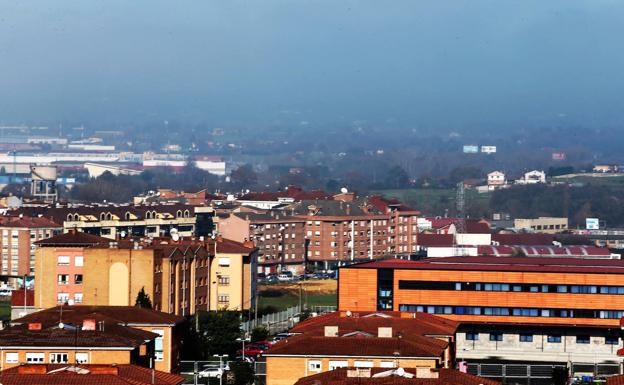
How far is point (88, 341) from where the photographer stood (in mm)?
22109

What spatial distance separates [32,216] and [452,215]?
135 ft

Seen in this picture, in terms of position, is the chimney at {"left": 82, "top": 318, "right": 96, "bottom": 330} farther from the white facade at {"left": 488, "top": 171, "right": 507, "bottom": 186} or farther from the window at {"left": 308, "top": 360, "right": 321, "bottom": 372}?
the white facade at {"left": 488, "top": 171, "right": 507, "bottom": 186}

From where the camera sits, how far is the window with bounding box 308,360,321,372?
72.2 ft

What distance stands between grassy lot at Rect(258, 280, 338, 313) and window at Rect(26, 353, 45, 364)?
66.3 feet

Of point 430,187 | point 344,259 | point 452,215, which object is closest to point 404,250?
point 344,259

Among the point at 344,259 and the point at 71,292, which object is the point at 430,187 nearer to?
the point at 344,259

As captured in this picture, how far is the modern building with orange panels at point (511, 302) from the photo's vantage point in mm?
35062

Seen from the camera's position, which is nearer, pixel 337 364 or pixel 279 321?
pixel 337 364

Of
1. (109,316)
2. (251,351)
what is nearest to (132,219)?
(251,351)

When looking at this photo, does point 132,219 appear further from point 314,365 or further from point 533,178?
point 533,178

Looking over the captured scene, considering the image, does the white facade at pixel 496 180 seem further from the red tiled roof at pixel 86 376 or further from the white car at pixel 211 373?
the red tiled roof at pixel 86 376

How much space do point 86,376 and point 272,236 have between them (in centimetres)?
4618

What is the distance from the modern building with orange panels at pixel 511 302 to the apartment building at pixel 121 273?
3.56 meters

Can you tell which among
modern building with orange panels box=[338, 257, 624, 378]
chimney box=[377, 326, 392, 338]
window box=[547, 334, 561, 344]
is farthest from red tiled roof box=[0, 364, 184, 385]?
window box=[547, 334, 561, 344]
